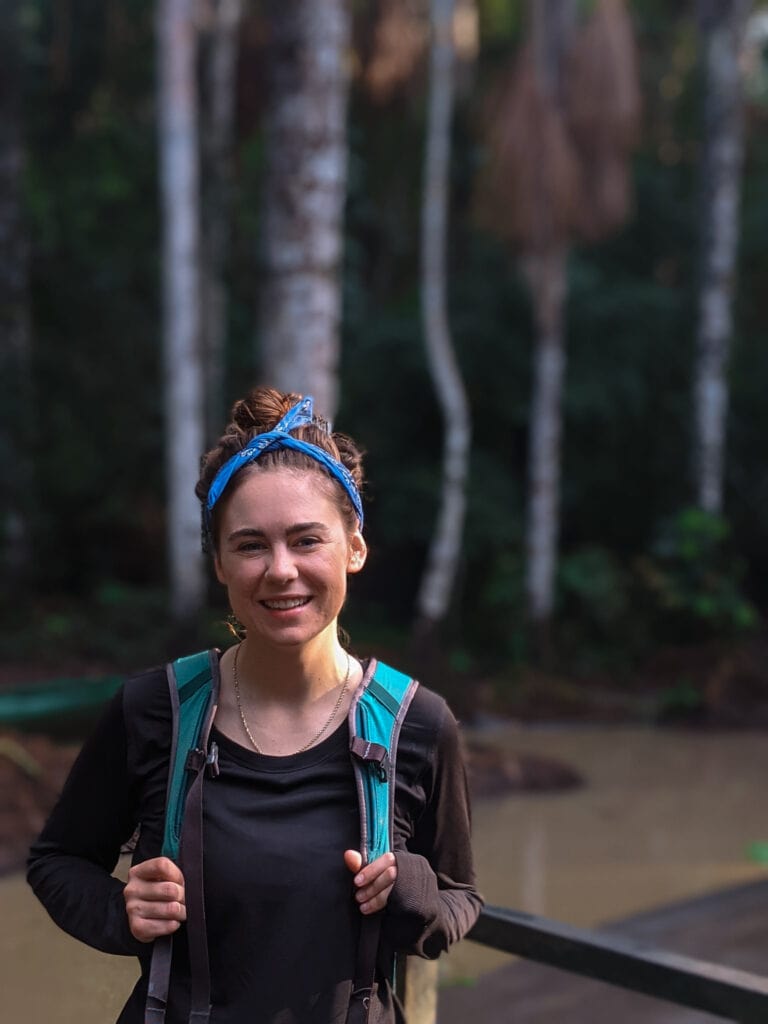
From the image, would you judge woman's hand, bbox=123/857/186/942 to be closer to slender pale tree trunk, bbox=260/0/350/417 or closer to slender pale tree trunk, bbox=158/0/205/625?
slender pale tree trunk, bbox=260/0/350/417

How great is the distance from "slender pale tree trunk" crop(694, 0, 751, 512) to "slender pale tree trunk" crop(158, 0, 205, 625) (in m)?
6.10

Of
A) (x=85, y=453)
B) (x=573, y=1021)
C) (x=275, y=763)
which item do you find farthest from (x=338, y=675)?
(x=85, y=453)

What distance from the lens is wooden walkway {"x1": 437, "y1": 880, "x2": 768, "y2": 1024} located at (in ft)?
15.7

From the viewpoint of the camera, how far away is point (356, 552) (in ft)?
6.47

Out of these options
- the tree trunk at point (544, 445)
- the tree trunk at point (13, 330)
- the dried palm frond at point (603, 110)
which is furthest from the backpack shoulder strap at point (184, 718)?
the tree trunk at point (13, 330)

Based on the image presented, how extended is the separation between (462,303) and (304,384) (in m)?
10.7

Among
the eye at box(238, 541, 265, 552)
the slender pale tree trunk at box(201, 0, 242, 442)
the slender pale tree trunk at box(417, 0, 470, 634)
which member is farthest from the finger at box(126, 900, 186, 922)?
the slender pale tree trunk at box(201, 0, 242, 442)

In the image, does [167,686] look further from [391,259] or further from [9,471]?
[391,259]

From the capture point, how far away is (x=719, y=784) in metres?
9.97

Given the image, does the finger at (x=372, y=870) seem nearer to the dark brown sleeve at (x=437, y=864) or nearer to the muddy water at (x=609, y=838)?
the dark brown sleeve at (x=437, y=864)

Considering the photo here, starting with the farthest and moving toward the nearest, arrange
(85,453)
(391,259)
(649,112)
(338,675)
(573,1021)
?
(391,259) → (649,112) → (85,453) → (573,1021) → (338,675)

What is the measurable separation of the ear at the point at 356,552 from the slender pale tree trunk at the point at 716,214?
13376 mm

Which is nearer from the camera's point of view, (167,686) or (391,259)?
(167,686)


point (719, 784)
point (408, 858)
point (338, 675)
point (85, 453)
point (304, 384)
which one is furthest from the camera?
point (85, 453)
